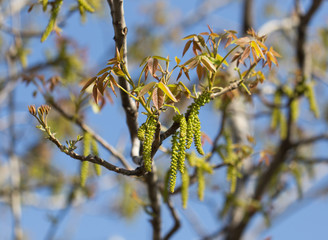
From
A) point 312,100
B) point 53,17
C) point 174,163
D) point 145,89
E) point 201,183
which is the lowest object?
point 174,163

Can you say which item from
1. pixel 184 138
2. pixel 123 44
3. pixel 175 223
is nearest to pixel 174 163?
pixel 184 138

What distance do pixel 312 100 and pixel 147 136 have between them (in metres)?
2.18

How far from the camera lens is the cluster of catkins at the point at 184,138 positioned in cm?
136

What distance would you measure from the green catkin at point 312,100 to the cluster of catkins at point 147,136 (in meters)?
2.04

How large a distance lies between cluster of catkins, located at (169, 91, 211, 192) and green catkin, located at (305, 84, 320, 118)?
1.87m

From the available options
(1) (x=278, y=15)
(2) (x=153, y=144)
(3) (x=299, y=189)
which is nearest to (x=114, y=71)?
(2) (x=153, y=144)

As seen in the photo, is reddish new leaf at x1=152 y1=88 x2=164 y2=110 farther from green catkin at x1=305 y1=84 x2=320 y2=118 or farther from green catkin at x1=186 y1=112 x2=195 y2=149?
green catkin at x1=305 y1=84 x2=320 y2=118

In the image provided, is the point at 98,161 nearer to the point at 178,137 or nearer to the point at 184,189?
the point at 178,137

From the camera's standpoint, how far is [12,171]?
369 cm

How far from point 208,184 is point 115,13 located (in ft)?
11.1

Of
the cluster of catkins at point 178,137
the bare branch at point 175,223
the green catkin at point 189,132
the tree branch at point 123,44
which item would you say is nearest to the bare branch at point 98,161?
the cluster of catkins at point 178,137

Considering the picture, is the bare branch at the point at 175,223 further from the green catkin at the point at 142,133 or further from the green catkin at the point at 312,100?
the green catkin at the point at 312,100

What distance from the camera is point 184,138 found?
1.36m

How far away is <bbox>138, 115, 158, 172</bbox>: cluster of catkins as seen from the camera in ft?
4.53
